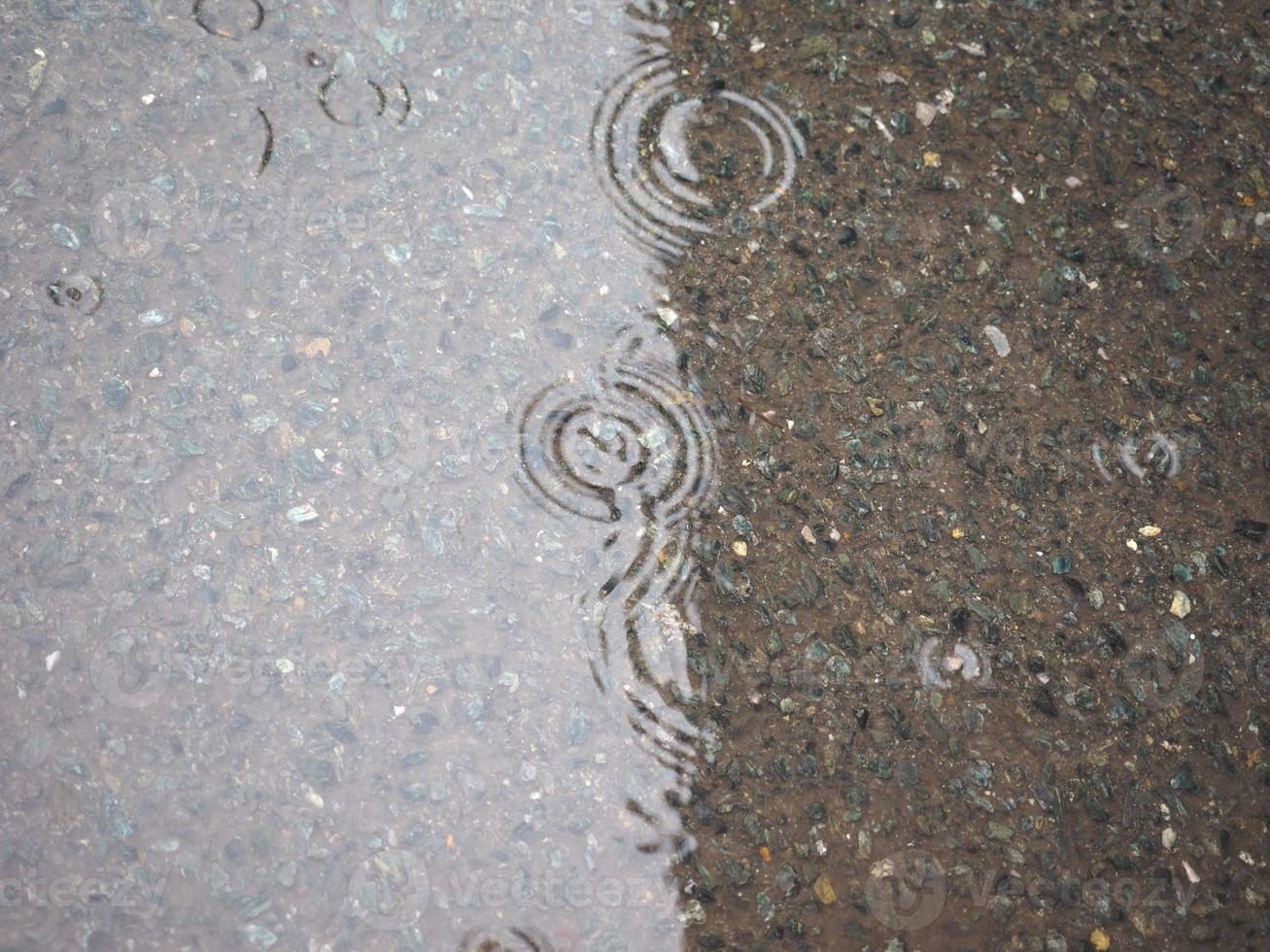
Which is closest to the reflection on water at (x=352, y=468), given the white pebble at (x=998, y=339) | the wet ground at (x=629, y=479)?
the wet ground at (x=629, y=479)

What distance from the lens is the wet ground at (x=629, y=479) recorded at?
1612mm

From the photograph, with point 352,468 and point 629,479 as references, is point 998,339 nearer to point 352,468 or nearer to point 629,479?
point 629,479

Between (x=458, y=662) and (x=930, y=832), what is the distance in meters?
0.79

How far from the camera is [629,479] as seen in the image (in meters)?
1.83

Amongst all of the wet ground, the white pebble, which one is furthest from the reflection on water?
the white pebble

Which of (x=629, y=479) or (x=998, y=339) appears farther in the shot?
(x=998, y=339)

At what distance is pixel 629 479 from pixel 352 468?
1.55 ft

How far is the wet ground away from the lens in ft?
5.29

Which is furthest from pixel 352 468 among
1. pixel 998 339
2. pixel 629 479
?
pixel 998 339

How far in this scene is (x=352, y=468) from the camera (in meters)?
1.81

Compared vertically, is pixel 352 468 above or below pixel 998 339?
below

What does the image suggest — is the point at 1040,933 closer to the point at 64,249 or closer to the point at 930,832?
the point at 930,832

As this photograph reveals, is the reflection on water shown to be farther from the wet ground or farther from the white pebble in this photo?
the white pebble

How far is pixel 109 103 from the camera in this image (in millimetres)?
Result: 1989
